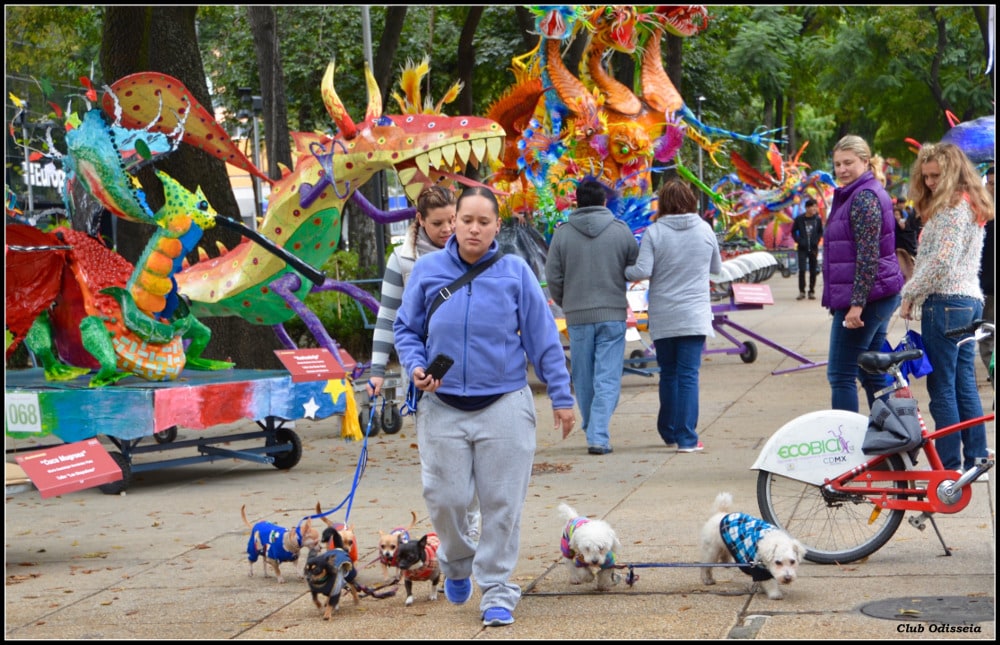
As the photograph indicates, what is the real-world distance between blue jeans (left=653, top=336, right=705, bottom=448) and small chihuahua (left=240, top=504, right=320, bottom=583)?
13.2 ft

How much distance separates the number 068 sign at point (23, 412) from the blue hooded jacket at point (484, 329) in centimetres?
460

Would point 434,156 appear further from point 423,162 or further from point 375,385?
point 375,385

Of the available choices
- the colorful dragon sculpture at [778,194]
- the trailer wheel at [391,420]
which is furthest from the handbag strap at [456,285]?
the colorful dragon sculpture at [778,194]

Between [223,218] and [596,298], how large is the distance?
2786mm

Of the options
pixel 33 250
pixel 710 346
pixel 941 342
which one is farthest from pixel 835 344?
pixel 710 346

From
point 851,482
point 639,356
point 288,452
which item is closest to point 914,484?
point 851,482

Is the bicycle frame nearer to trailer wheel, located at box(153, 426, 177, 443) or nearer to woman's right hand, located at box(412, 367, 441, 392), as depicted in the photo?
woman's right hand, located at box(412, 367, 441, 392)

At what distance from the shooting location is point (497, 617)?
538cm

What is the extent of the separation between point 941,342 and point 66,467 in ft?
15.2

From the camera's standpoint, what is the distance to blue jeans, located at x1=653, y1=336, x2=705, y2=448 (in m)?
9.72

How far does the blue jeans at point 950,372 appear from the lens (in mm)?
7082

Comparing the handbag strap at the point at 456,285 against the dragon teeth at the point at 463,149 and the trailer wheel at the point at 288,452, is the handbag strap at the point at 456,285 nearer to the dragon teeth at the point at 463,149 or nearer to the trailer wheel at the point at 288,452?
the trailer wheel at the point at 288,452

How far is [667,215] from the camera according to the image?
9.90 metres

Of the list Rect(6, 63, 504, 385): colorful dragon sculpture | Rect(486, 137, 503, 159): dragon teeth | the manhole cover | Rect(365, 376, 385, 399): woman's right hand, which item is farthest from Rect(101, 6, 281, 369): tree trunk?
the manhole cover
